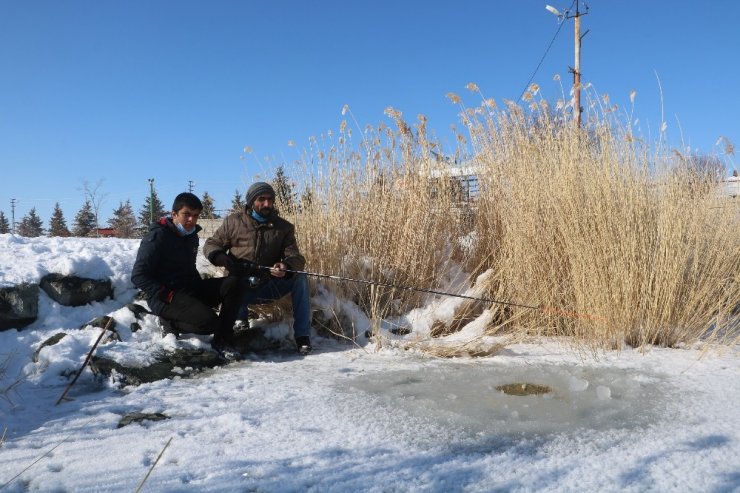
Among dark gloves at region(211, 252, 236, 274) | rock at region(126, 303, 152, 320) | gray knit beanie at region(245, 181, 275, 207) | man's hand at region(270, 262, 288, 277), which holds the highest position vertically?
gray knit beanie at region(245, 181, 275, 207)

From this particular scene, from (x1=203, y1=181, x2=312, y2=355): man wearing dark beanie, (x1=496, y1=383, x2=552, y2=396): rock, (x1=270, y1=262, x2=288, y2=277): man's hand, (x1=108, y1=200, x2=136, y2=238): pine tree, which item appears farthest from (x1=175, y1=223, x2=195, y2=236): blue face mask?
(x1=108, y1=200, x2=136, y2=238): pine tree

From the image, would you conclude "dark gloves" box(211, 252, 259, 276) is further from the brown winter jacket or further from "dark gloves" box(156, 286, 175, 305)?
"dark gloves" box(156, 286, 175, 305)

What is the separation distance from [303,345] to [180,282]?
35.8 inches

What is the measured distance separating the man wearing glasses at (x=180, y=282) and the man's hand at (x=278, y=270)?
26 centimetres

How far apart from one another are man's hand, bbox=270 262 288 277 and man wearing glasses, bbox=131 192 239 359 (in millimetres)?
258

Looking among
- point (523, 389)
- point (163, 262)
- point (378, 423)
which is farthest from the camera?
point (163, 262)

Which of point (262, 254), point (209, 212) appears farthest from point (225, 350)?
point (209, 212)

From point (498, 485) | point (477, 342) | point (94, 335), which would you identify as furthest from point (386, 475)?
point (94, 335)

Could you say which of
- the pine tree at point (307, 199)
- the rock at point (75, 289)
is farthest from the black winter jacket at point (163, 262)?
the pine tree at point (307, 199)

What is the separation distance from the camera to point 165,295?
10.5ft

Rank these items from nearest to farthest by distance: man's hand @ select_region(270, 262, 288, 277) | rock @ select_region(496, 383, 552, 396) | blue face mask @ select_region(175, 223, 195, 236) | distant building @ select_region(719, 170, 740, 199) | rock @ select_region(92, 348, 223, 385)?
1. rock @ select_region(496, 383, 552, 396)
2. rock @ select_region(92, 348, 223, 385)
3. blue face mask @ select_region(175, 223, 195, 236)
4. man's hand @ select_region(270, 262, 288, 277)
5. distant building @ select_region(719, 170, 740, 199)

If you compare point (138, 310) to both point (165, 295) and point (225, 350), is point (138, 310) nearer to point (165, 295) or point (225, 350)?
point (165, 295)

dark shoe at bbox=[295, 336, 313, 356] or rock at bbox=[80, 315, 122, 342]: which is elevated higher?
rock at bbox=[80, 315, 122, 342]

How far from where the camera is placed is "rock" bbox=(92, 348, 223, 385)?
2.61 meters
